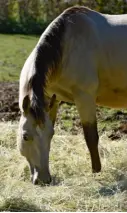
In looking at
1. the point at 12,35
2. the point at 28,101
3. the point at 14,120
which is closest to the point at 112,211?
the point at 28,101

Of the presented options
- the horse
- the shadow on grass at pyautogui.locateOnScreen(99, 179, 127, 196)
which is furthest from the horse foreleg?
the shadow on grass at pyautogui.locateOnScreen(99, 179, 127, 196)

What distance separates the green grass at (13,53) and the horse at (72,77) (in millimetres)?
4792

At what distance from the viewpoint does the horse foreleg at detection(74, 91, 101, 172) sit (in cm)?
518

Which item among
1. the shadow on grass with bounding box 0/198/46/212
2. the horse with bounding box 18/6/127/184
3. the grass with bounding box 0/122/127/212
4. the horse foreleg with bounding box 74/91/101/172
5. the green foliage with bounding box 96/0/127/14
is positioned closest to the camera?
the shadow on grass with bounding box 0/198/46/212

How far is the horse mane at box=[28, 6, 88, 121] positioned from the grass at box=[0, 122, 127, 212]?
66 centimetres

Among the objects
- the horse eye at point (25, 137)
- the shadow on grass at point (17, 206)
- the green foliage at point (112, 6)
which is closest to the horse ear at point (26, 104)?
the horse eye at point (25, 137)

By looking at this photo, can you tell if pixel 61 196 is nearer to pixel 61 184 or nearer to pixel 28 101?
pixel 61 184

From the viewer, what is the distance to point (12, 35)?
46.5ft

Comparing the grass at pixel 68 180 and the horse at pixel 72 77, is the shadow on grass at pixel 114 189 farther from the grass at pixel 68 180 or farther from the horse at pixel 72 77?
the horse at pixel 72 77

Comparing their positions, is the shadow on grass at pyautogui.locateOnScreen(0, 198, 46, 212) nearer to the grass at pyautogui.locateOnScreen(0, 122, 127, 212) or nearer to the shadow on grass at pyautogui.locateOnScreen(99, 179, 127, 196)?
the grass at pyautogui.locateOnScreen(0, 122, 127, 212)

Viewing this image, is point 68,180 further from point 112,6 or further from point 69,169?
point 112,6

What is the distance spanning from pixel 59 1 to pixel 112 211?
1132 centimetres

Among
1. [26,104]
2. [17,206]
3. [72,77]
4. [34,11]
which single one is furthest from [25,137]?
[34,11]

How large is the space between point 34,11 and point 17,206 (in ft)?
39.8
